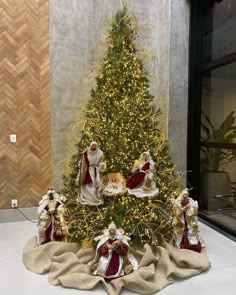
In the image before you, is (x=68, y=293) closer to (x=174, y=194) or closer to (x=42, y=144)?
(x=174, y=194)

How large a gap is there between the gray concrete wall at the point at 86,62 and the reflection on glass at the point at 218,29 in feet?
0.99

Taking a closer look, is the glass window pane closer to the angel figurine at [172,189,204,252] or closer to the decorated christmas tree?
the decorated christmas tree

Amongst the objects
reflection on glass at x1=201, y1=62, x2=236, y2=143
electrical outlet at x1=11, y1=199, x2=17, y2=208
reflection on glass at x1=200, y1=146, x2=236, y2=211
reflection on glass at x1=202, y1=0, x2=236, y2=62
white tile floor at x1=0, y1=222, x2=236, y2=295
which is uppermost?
reflection on glass at x1=202, y1=0, x2=236, y2=62

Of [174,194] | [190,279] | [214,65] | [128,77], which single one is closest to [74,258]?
[190,279]

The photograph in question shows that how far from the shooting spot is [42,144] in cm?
383

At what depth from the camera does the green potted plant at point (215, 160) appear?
11.5 feet

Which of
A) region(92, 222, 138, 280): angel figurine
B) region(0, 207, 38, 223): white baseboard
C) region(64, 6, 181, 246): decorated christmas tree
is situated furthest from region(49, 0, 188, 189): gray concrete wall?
region(92, 222, 138, 280): angel figurine

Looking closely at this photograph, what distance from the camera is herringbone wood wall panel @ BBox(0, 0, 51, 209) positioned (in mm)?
3613

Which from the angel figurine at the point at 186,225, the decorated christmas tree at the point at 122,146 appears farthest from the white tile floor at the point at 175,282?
the decorated christmas tree at the point at 122,146

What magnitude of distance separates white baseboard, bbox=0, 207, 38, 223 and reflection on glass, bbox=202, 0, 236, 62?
3372 mm

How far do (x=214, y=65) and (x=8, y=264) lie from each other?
3421 millimetres

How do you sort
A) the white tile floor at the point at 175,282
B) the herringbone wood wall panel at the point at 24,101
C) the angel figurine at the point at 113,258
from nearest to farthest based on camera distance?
1. the white tile floor at the point at 175,282
2. the angel figurine at the point at 113,258
3. the herringbone wood wall panel at the point at 24,101

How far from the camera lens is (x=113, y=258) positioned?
2.27 metres

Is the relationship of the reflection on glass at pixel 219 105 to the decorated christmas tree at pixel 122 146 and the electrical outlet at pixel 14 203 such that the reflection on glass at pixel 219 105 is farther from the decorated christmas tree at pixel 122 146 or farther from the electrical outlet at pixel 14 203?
the electrical outlet at pixel 14 203
